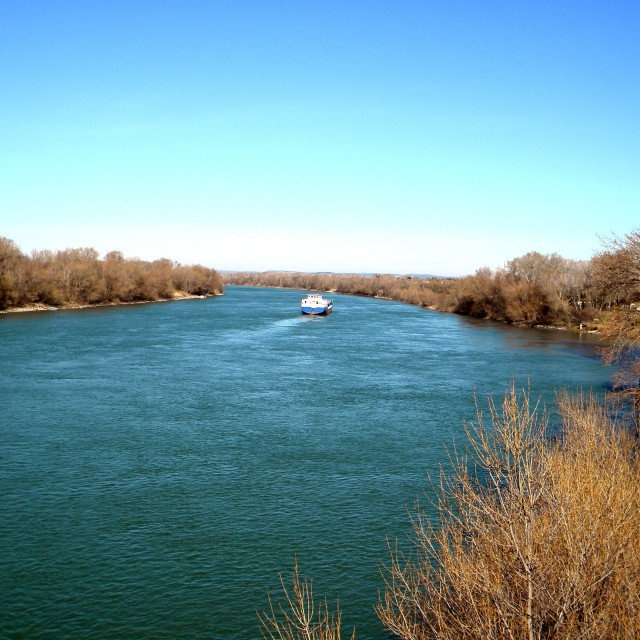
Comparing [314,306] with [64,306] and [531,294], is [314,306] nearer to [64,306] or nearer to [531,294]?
[531,294]

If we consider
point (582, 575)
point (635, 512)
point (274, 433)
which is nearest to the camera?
point (582, 575)

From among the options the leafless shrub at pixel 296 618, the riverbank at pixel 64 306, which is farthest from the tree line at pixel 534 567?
the riverbank at pixel 64 306

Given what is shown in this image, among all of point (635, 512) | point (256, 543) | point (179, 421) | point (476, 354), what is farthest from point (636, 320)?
point (476, 354)

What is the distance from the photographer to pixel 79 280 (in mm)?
75688

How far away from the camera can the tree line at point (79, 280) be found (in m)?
65.4

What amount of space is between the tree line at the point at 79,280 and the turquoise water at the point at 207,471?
28.8m

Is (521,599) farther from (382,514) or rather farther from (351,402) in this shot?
(351,402)

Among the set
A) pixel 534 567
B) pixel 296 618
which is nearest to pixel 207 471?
pixel 296 618

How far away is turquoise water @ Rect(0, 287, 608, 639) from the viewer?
38.6 ft

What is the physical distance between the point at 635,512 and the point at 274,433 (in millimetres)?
14707

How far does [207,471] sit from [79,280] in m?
64.3

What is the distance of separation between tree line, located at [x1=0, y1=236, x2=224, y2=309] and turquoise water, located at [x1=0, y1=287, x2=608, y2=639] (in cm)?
2884

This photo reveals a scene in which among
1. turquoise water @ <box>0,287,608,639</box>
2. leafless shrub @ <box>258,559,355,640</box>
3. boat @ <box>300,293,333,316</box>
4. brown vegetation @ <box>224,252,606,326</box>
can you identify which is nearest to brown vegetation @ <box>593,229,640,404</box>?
turquoise water @ <box>0,287,608,639</box>

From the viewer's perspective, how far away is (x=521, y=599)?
7047 millimetres
